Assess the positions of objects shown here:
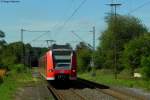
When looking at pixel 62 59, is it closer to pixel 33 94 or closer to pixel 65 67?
pixel 65 67

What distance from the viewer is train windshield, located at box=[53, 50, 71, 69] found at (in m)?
41.0

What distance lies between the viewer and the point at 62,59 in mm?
41094

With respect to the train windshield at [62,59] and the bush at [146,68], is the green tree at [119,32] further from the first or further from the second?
the train windshield at [62,59]

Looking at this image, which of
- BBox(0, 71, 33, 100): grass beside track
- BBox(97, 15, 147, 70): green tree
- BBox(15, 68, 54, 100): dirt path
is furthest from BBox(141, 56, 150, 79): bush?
BBox(97, 15, 147, 70): green tree

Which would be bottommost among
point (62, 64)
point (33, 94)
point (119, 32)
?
point (33, 94)

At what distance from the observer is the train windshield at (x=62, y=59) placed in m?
41.0

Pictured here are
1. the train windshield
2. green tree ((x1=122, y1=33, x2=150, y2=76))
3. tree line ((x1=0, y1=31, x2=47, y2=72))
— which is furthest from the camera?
tree line ((x1=0, y1=31, x2=47, y2=72))

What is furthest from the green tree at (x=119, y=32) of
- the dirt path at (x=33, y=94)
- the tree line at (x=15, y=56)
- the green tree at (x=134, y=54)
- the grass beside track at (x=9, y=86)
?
the dirt path at (x=33, y=94)

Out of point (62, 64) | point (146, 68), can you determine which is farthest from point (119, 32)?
point (62, 64)

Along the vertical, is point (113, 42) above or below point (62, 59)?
above

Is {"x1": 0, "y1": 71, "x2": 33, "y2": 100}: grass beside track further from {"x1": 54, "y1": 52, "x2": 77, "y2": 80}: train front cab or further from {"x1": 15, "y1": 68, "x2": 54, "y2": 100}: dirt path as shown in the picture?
{"x1": 54, "y1": 52, "x2": 77, "y2": 80}: train front cab

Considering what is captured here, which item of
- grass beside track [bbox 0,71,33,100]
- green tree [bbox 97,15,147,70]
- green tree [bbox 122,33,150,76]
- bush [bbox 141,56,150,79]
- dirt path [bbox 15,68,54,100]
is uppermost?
green tree [bbox 97,15,147,70]

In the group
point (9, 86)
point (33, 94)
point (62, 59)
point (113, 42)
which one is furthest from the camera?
point (113, 42)

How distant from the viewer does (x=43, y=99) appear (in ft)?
94.2
